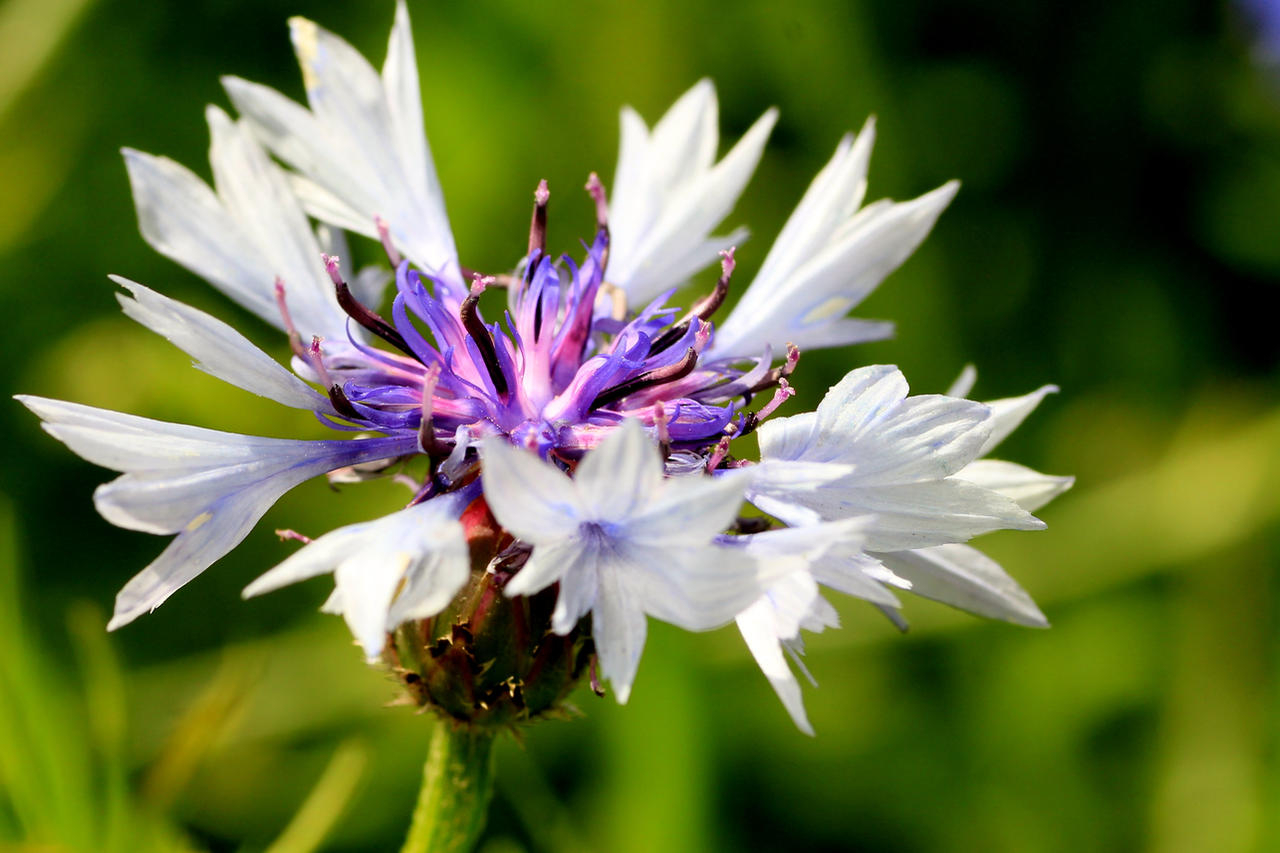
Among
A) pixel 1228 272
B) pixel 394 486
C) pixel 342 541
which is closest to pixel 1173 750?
pixel 1228 272

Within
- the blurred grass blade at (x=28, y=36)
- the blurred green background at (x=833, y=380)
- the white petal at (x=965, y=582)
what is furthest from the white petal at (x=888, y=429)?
the blurred grass blade at (x=28, y=36)

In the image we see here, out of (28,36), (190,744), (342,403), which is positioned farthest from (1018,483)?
(28,36)

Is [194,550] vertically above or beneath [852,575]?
above

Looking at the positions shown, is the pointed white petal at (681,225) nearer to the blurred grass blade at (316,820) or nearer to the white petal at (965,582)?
the white petal at (965,582)

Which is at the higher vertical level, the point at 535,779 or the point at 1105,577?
the point at 535,779

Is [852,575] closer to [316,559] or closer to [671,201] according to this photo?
[316,559]

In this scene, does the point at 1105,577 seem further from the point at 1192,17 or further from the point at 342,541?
the point at 342,541

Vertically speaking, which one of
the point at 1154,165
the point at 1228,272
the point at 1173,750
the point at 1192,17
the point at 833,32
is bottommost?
the point at 1173,750
